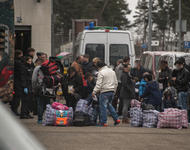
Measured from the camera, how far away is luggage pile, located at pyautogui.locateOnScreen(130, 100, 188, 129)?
37.0ft

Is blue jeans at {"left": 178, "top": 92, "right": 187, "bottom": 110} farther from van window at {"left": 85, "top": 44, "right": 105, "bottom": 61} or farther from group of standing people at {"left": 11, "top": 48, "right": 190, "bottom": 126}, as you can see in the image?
van window at {"left": 85, "top": 44, "right": 105, "bottom": 61}

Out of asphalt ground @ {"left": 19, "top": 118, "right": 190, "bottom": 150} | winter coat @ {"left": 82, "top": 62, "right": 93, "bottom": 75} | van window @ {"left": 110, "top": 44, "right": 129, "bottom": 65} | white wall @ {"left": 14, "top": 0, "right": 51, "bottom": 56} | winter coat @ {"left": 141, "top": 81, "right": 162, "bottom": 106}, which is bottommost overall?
asphalt ground @ {"left": 19, "top": 118, "right": 190, "bottom": 150}

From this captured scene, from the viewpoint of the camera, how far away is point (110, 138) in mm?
9062

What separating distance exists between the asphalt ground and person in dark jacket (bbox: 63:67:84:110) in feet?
4.22

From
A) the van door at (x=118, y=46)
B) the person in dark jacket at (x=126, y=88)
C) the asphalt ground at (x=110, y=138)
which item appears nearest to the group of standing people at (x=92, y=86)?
the person in dark jacket at (x=126, y=88)

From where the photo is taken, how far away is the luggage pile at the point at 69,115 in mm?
11117

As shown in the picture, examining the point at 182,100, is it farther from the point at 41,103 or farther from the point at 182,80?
the point at 41,103

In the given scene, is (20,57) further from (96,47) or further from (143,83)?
(96,47)

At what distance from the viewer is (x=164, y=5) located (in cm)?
9706

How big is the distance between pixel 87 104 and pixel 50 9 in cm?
996

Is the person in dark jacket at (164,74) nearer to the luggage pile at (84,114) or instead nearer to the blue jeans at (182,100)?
the blue jeans at (182,100)

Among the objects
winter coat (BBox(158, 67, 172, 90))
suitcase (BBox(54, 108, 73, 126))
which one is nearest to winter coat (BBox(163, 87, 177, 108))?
winter coat (BBox(158, 67, 172, 90))

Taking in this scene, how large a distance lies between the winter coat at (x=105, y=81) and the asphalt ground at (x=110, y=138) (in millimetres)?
843

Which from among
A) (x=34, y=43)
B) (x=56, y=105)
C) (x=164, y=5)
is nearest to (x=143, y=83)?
(x=56, y=105)
